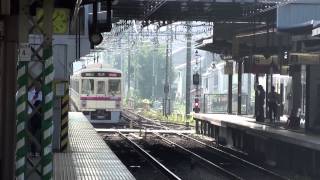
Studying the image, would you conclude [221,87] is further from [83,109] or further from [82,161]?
[82,161]

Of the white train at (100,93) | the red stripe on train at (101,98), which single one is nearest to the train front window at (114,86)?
the white train at (100,93)

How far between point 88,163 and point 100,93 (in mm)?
20641

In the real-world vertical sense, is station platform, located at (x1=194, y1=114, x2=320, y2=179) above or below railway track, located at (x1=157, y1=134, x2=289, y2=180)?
above

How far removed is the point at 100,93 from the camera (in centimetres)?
3366

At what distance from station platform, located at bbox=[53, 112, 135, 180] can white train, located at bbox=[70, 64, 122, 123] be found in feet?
48.9

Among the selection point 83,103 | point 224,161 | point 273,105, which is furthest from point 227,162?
point 83,103

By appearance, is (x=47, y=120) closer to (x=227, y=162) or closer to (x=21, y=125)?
(x=21, y=125)

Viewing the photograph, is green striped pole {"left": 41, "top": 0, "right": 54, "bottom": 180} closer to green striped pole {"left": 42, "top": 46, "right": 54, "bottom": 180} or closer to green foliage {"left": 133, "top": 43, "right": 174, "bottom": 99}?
green striped pole {"left": 42, "top": 46, "right": 54, "bottom": 180}

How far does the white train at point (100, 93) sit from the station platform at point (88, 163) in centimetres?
1490

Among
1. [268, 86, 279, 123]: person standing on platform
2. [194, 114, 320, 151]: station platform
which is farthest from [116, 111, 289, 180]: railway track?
[268, 86, 279, 123]: person standing on platform

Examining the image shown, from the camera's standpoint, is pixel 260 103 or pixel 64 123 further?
pixel 260 103

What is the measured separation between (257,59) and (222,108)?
14.5 metres

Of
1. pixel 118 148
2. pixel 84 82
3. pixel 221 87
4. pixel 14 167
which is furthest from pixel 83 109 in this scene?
pixel 221 87

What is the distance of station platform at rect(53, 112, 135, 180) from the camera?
450 inches
